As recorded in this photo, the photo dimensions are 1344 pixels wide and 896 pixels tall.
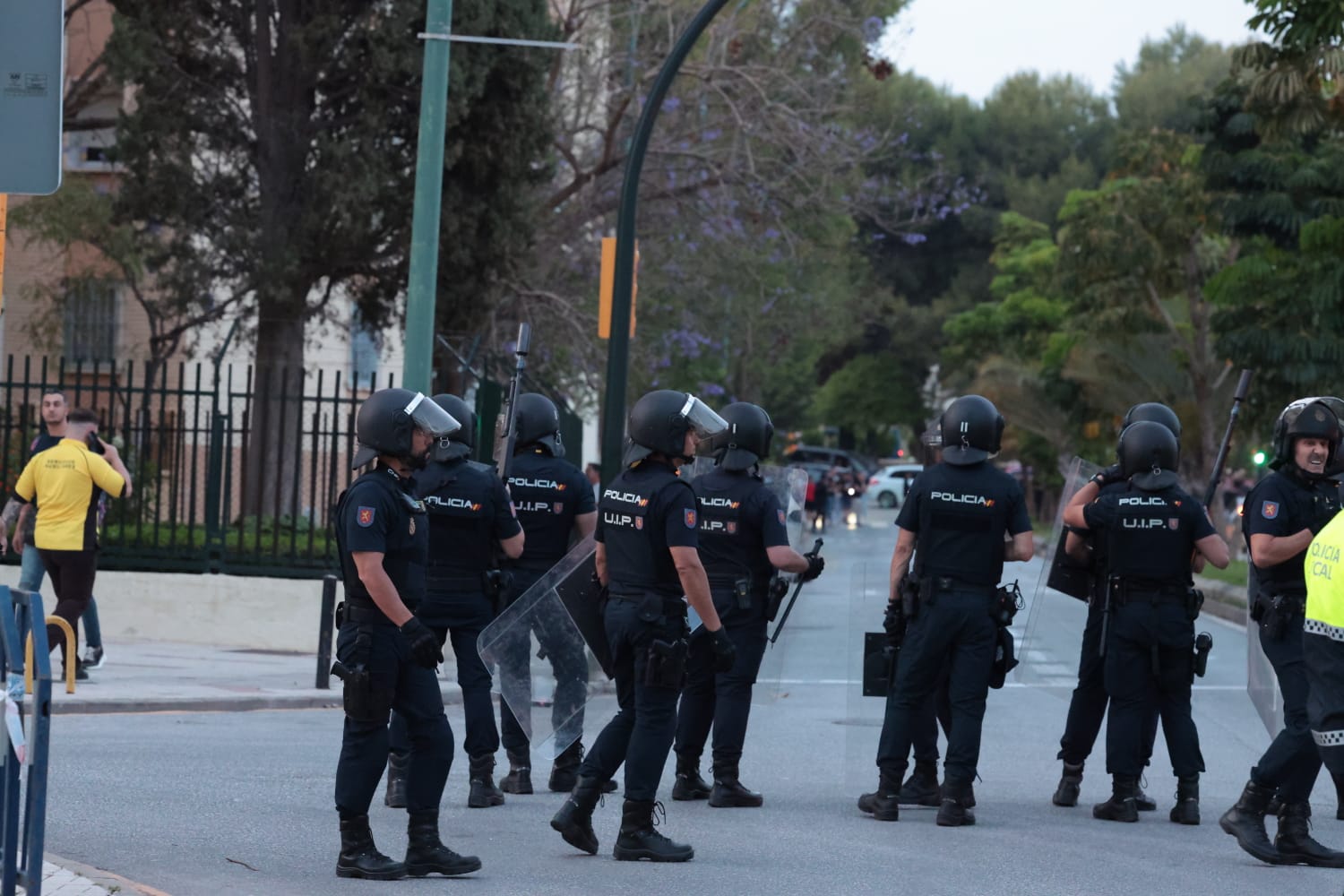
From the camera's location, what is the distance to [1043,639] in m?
15.2

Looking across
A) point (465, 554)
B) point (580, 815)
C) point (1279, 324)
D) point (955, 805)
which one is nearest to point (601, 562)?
point (465, 554)

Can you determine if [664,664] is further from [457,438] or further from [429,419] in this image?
[457,438]

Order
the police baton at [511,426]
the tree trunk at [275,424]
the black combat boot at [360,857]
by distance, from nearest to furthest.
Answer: the black combat boot at [360,857] < the police baton at [511,426] < the tree trunk at [275,424]

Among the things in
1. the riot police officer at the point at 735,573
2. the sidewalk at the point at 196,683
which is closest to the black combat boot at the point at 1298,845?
the riot police officer at the point at 735,573

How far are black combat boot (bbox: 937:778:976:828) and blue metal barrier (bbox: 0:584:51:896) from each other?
4.31m

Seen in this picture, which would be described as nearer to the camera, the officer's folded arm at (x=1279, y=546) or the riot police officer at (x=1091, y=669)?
the officer's folded arm at (x=1279, y=546)

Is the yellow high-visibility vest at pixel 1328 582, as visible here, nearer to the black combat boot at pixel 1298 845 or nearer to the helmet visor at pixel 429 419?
the black combat boot at pixel 1298 845

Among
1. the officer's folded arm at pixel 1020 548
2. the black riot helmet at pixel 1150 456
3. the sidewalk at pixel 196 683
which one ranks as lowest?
the sidewalk at pixel 196 683

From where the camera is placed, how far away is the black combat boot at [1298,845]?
786cm

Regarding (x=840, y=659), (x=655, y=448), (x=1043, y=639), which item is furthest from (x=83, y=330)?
(x=655, y=448)

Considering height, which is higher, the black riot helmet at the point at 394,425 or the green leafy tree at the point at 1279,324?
the green leafy tree at the point at 1279,324

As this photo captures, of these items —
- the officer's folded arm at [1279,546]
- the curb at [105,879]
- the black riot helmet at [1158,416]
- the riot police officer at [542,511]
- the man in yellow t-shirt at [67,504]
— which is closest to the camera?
the curb at [105,879]

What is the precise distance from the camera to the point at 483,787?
354 inches

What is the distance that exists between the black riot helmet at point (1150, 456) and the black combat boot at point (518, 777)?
125 inches
